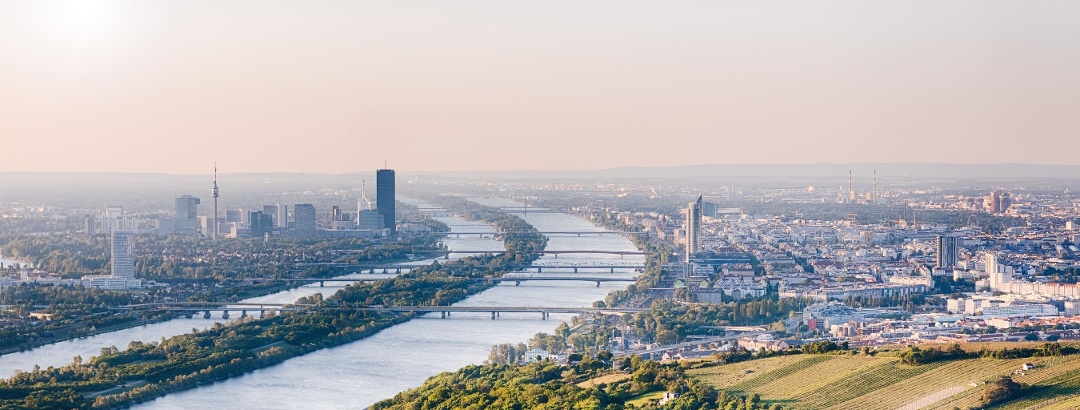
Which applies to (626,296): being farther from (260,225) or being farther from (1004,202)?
(260,225)

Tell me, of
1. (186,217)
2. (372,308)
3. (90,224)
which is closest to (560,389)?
(372,308)

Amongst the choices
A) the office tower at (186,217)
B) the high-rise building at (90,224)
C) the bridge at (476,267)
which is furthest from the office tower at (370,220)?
the bridge at (476,267)

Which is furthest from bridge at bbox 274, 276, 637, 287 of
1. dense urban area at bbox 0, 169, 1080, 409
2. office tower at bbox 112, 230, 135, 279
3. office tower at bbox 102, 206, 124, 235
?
office tower at bbox 102, 206, 124, 235

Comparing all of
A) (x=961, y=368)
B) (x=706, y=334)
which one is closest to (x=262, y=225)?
(x=706, y=334)

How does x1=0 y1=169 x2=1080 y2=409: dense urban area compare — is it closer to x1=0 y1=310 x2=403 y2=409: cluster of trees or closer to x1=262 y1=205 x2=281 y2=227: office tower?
x1=0 y1=310 x2=403 y2=409: cluster of trees

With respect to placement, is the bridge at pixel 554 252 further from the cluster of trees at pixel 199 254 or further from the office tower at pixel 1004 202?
the office tower at pixel 1004 202
